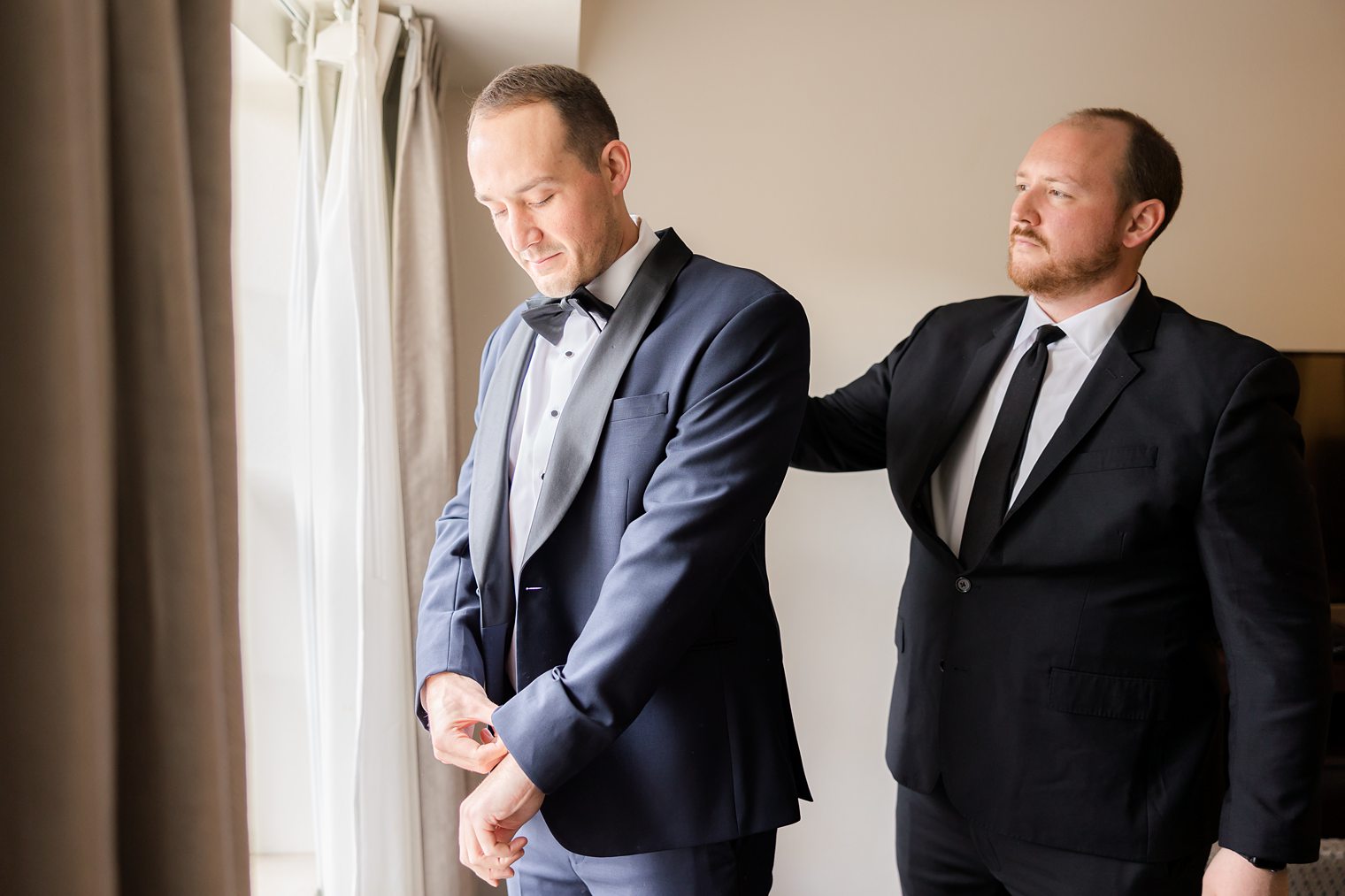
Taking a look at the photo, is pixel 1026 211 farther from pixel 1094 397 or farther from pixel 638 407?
pixel 638 407

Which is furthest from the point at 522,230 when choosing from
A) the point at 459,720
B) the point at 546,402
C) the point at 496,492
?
the point at 459,720

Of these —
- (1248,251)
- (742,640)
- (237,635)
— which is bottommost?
(742,640)

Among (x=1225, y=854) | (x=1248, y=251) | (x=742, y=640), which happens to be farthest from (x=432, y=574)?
(x=1248, y=251)

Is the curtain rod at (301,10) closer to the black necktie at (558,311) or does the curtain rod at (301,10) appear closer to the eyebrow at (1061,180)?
the black necktie at (558,311)

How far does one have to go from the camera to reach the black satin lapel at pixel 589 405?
3.84 feet

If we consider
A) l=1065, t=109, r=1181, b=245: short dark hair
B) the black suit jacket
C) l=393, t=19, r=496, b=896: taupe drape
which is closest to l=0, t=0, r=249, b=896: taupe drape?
the black suit jacket

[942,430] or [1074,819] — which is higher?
[942,430]

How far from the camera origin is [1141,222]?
62.1 inches

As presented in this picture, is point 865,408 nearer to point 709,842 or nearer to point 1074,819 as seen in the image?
point 1074,819

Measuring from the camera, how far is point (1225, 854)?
4.47ft

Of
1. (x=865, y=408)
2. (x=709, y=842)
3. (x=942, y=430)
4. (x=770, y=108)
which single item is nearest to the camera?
(x=709, y=842)

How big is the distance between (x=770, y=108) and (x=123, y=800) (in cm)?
222

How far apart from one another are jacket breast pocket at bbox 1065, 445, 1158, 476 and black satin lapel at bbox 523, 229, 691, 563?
2.33ft

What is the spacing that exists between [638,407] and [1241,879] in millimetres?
1090
